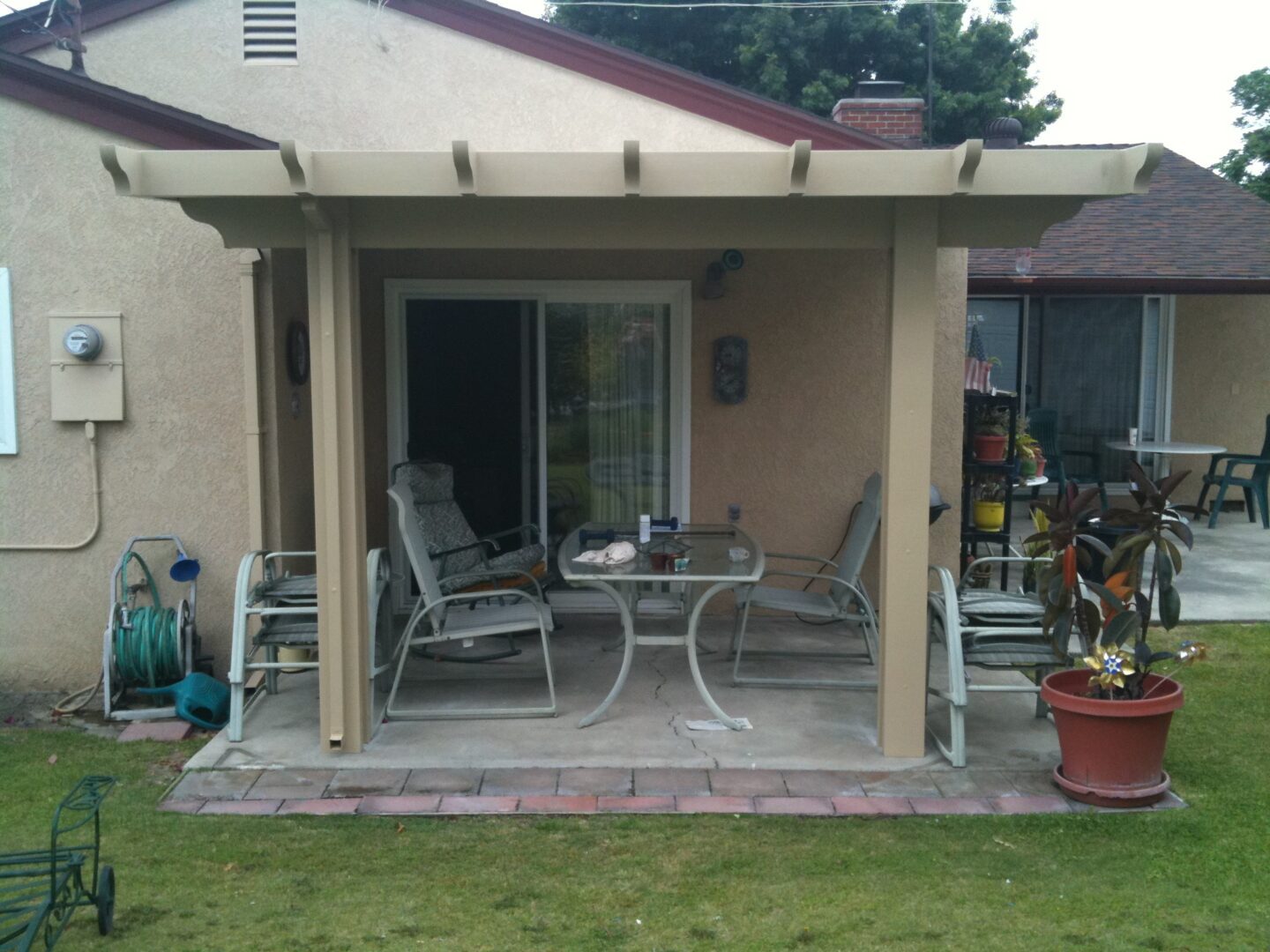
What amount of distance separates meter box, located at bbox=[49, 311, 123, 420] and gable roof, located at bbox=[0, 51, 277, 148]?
93cm

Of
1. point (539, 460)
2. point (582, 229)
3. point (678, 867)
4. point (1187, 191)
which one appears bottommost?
point (678, 867)

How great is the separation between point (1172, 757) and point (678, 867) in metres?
2.36

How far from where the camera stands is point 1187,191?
12.0 m

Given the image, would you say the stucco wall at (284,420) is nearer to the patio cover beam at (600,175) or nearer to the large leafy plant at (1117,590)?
the patio cover beam at (600,175)

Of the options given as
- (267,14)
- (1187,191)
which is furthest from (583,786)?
(1187,191)

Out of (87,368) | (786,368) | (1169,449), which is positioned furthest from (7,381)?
(1169,449)

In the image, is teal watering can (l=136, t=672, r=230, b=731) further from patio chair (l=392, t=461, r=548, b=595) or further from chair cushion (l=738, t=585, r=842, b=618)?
chair cushion (l=738, t=585, r=842, b=618)

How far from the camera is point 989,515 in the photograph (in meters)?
7.84

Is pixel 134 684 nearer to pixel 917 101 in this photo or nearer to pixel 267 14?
pixel 267 14

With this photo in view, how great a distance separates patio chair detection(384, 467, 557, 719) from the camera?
5.42 m

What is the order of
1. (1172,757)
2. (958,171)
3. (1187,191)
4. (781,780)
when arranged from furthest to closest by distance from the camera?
1. (1187,191)
2. (1172,757)
3. (781,780)
4. (958,171)

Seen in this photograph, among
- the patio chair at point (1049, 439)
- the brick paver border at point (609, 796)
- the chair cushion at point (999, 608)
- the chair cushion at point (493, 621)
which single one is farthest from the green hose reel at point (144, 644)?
the patio chair at point (1049, 439)

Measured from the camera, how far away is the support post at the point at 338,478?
15.7 ft

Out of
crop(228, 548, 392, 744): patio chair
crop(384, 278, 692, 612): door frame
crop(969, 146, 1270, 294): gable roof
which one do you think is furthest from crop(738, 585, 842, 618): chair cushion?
crop(969, 146, 1270, 294): gable roof
